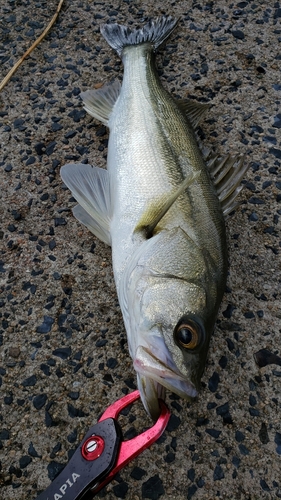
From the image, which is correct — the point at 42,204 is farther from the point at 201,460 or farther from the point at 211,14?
the point at 211,14

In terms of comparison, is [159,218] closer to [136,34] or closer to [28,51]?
[136,34]

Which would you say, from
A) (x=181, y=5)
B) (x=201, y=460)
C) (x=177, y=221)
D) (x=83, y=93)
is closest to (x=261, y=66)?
(x=181, y=5)

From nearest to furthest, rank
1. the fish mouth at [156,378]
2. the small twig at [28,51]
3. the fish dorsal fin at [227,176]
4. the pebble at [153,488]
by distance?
1. the fish mouth at [156,378]
2. the pebble at [153,488]
3. the fish dorsal fin at [227,176]
4. the small twig at [28,51]

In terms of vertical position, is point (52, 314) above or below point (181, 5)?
below

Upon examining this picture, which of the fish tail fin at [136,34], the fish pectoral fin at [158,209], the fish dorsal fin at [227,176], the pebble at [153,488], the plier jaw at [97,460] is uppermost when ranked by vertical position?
the fish tail fin at [136,34]

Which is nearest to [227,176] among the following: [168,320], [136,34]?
[168,320]

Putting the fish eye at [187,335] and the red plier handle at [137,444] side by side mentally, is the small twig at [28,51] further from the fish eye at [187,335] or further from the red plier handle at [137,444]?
the red plier handle at [137,444]

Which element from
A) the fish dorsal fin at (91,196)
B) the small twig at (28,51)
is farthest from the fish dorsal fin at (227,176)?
the small twig at (28,51)
